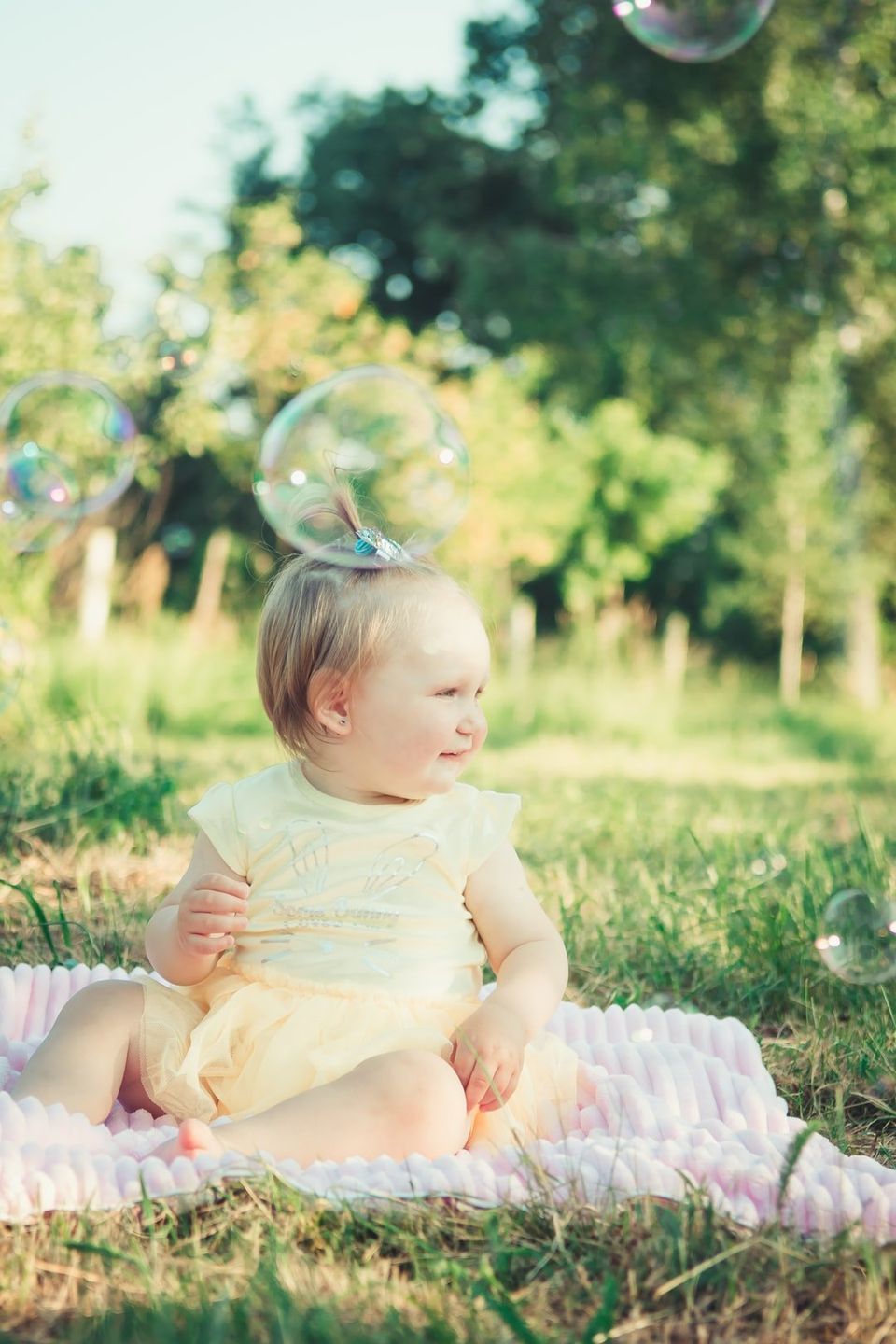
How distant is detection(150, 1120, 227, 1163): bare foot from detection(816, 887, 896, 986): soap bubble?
112 centimetres

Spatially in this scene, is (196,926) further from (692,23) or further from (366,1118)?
(692,23)

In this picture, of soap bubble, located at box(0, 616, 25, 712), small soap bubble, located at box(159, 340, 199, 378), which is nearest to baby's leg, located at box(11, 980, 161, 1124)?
soap bubble, located at box(0, 616, 25, 712)

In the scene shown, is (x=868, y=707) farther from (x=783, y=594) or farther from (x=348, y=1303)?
(x=348, y=1303)

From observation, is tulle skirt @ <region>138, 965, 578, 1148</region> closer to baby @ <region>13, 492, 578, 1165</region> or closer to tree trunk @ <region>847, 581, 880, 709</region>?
baby @ <region>13, 492, 578, 1165</region>

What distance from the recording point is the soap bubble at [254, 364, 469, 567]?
2.67 meters

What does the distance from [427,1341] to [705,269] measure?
1258cm

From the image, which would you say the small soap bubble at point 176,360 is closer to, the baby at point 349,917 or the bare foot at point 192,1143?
the baby at point 349,917

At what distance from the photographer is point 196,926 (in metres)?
1.59

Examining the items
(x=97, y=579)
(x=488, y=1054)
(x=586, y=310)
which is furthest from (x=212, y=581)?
(x=488, y=1054)

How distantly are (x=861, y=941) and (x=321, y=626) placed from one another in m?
1.05

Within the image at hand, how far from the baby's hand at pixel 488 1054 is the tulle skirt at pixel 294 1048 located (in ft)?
0.15

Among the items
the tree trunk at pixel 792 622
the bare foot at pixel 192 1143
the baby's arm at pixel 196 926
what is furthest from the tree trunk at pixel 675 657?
the bare foot at pixel 192 1143

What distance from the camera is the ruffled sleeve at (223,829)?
173cm

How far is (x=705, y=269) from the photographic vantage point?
495 inches
